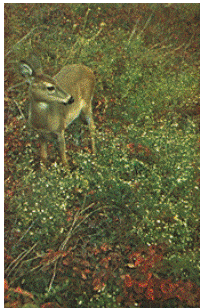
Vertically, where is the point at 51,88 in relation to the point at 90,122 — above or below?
above

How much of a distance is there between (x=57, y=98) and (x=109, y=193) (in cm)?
142

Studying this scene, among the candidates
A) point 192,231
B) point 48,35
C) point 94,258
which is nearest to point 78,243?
point 94,258

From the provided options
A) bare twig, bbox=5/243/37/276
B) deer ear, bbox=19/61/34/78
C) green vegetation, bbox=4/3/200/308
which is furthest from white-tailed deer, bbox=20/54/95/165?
bare twig, bbox=5/243/37/276

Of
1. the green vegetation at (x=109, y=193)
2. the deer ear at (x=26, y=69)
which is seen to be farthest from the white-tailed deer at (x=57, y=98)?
the green vegetation at (x=109, y=193)

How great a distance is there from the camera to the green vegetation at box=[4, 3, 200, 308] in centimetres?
510

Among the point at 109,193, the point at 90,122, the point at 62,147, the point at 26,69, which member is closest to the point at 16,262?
the point at 109,193

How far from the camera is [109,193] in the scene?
6055mm

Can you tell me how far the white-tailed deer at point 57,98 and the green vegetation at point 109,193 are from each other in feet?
1.49

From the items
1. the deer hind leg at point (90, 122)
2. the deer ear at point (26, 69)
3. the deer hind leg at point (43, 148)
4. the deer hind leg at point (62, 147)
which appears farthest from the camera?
the deer hind leg at point (90, 122)

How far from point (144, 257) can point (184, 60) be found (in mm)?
5740

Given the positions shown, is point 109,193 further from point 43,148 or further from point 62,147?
point 43,148

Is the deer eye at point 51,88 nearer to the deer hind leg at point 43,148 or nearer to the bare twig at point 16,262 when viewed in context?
the deer hind leg at point 43,148

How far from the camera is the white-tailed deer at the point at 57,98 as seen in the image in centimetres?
568

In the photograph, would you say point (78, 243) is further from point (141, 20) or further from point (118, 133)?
point (141, 20)
